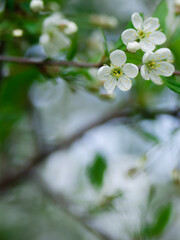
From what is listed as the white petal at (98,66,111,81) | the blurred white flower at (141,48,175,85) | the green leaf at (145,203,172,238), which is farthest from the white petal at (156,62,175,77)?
the green leaf at (145,203,172,238)

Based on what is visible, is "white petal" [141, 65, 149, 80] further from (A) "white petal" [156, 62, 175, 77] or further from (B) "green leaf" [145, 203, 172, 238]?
(B) "green leaf" [145, 203, 172, 238]

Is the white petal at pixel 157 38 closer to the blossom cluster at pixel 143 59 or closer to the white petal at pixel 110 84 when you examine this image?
the blossom cluster at pixel 143 59

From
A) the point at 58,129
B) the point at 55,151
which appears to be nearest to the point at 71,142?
the point at 55,151

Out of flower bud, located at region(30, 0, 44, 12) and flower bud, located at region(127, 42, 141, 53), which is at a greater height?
flower bud, located at region(127, 42, 141, 53)

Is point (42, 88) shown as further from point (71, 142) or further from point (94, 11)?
point (94, 11)

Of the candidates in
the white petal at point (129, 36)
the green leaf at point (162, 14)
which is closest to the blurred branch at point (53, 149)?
the green leaf at point (162, 14)

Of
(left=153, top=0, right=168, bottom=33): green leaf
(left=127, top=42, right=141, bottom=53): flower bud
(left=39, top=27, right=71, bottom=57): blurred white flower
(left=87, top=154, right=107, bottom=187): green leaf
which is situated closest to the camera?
(left=127, top=42, right=141, bottom=53): flower bud

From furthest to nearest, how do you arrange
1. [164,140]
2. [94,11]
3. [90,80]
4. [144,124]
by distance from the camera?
[94,11] → [144,124] → [164,140] → [90,80]
